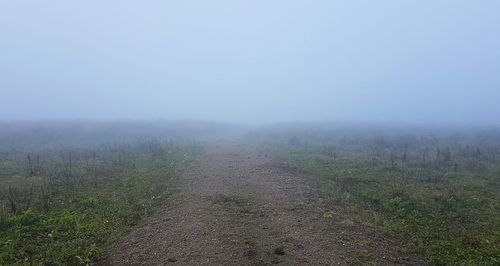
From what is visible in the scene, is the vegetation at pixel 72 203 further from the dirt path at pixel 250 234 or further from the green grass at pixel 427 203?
the green grass at pixel 427 203

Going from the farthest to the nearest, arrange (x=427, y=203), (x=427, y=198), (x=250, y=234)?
1. (x=427, y=198)
2. (x=427, y=203)
3. (x=250, y=234)

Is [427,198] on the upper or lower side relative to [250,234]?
upper

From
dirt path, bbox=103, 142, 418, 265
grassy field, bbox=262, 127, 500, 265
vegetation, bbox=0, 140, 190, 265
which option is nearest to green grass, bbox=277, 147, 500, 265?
grassy field, bbox=262, 127, 500, 265

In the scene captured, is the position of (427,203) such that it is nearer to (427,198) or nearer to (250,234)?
(427,198)

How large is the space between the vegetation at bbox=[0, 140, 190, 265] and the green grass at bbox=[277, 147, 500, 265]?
9.35 metres

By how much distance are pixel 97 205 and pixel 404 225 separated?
505 inches

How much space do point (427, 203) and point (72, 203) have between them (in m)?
16.0

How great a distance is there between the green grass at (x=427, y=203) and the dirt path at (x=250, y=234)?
56.6 inches

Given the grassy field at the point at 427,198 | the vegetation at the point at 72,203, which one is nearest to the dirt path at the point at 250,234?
the vegetation at the point at 72,203

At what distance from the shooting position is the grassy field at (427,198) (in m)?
13.9

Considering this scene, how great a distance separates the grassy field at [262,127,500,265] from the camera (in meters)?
13.9

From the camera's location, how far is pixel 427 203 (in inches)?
751

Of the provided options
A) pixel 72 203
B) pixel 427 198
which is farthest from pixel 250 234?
pixel 427 198

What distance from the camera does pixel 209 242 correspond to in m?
13.4
